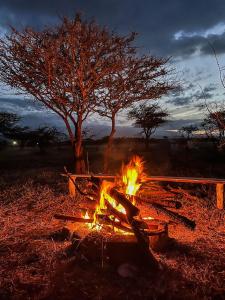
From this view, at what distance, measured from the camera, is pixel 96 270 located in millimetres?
4855

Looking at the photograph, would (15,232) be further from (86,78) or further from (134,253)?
(86,78)

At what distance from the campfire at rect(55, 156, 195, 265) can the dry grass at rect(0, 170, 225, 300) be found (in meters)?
0.39

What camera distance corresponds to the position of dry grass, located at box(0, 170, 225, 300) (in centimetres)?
428

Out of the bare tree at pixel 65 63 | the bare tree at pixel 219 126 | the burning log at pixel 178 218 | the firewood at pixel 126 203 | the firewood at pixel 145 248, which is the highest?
the bare tree at pixel 65 63

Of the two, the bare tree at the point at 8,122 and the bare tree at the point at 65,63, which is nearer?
the bare tree at the point at 65,63

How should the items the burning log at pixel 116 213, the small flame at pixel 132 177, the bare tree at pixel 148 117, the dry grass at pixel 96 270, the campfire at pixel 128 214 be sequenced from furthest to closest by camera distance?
the bare tree at pixel 148 117, the small flame at pixel 132 177, the burning log at pixel 116 213, the campfire at pixel 128 214, the dry grass at pixel 96 270

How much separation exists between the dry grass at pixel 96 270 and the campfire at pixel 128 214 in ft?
1.27

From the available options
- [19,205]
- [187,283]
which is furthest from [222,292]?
[19,205]

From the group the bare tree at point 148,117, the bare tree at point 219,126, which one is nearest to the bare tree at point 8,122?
the bare tree at point 148,117

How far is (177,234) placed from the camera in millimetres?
6551

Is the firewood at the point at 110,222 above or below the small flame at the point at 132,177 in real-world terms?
below

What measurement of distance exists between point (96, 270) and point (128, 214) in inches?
39.4

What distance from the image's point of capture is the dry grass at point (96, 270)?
169 inches

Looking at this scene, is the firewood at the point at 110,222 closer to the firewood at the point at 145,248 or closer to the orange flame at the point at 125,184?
the orange flame at the point at 125,184
